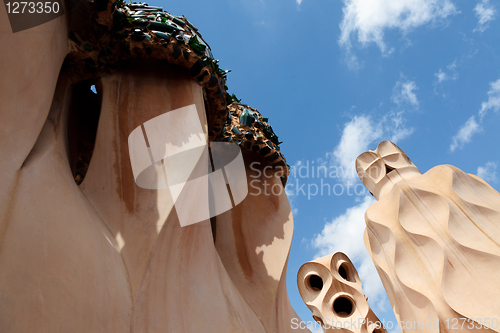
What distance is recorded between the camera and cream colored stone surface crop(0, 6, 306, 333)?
1467 mm

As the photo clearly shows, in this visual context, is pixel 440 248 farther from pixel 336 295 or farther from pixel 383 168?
pixel 336 295

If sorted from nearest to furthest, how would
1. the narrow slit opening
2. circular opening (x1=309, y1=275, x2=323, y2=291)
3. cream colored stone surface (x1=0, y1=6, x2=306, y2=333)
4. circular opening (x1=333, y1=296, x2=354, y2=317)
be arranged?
cream colored stone surface (x1=0, y1=6, x2=306, y2=333), the narrow slit opening, circular opening (x1=333, y1=296, x2=354, y2=317), circular opening (x1=309, y1=275, x2=323, y2=291)

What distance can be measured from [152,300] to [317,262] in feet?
16.5

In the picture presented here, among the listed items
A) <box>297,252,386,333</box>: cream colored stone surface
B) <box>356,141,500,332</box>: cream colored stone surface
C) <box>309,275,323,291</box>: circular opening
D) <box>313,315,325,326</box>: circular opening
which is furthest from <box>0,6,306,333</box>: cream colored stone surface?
<box>309,275,323,291</box>: circular opening

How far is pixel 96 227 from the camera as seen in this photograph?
6.45 ft

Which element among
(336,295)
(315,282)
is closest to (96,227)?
(336,295)

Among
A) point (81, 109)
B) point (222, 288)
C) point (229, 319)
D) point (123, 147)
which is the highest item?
point (81, 109)

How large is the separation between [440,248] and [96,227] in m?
4.13

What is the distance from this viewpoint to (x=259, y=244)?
3.52 meters

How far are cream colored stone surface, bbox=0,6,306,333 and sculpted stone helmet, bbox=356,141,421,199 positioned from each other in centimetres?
373

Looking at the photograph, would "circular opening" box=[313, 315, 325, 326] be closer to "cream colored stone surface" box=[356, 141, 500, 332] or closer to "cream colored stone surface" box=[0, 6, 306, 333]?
"cream colored stone surface" box=[356, 141, 500, 332]

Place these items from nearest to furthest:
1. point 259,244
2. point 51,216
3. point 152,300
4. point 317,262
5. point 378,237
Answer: point 51,216, point 152,300, point 259,244, point 378,237, point 317,262

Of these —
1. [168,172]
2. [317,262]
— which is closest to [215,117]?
[168,172]

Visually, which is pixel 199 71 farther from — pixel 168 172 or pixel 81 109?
pixel 81 109
